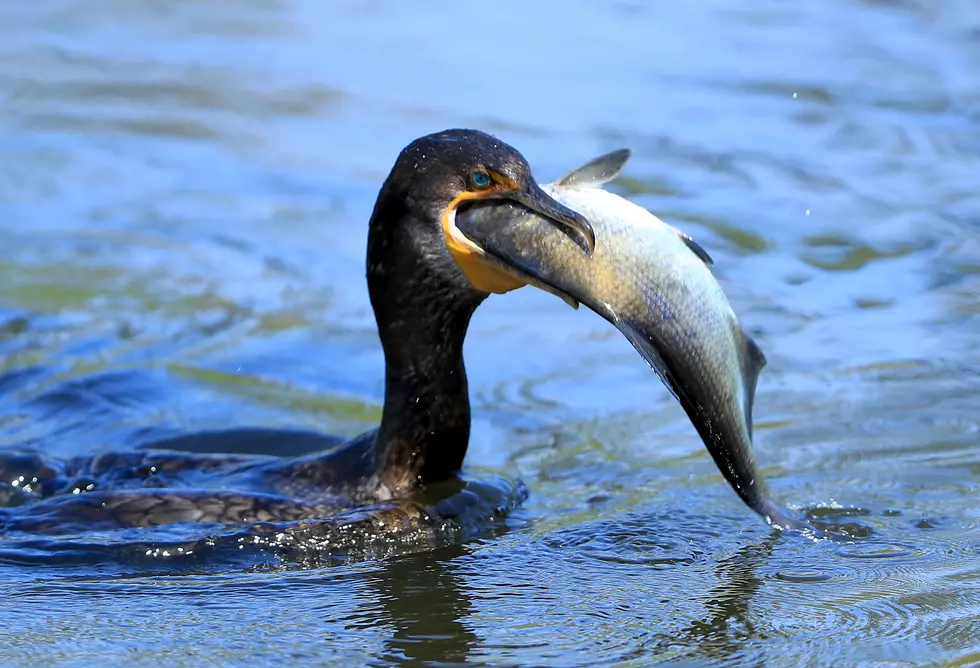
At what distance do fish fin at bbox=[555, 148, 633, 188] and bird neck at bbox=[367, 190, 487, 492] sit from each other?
0.45 meters

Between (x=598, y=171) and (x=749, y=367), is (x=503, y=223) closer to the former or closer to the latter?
(x=598, y=171)

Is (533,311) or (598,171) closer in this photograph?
(598,171)

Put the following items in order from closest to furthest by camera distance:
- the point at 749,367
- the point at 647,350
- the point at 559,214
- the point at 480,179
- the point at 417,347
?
the point at 647,350 → the point at 559,214 → the point at 749,367 → the point at 480,179 → the point at 417,347

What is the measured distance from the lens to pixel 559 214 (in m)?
4.35

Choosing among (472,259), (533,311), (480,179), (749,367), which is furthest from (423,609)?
(533,311)

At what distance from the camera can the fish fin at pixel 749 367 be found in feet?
14.6

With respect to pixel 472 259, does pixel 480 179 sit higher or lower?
higher

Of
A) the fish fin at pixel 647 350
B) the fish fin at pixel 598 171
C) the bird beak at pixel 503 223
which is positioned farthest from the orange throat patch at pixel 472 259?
the fish fin at pixel 647 350

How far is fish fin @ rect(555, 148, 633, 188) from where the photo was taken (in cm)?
453

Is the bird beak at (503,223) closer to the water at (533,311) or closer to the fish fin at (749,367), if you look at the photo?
the fish fin at (749,367)

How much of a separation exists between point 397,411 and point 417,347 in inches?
8.8

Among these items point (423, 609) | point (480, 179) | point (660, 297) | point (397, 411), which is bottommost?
point (423, 609)

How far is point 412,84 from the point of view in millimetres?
11320

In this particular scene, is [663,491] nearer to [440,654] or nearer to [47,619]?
[440,654]
